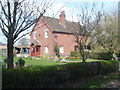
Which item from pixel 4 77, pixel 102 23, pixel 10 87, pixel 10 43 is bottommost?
pixel 10 87

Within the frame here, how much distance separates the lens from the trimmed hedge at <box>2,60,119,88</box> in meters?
5.17

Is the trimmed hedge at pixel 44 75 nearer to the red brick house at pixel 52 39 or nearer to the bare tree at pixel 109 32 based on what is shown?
the bare tree at pixel 109 32

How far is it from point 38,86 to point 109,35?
13269 millimetres

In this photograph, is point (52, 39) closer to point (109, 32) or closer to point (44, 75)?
point (109, 32)

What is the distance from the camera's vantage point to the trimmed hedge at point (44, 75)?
5166mm

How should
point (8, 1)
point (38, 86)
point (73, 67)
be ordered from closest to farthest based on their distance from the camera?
point (38, 86), point (8, 1), point (73, 67)

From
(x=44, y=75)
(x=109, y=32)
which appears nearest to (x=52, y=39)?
(x=109, y=32)

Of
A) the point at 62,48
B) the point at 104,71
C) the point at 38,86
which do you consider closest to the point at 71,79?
the point at 38,86

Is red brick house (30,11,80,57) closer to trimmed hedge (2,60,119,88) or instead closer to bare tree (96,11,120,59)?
bare tree (96,11,120,59)

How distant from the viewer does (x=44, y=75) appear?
6.25 meters

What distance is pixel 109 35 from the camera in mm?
17172

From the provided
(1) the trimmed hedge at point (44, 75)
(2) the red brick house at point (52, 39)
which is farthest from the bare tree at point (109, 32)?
(2) the red brick house at point (52, 39)

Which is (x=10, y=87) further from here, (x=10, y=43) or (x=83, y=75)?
(x=83, y=75)

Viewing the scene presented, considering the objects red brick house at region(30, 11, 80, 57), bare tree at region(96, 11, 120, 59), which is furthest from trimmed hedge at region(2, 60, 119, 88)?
red brick house at region(30, 11, 80, 57)
